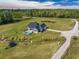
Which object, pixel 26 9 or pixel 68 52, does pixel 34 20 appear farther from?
pixel 68 52

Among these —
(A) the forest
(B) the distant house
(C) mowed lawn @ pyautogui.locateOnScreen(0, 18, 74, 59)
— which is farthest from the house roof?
(A) the forest

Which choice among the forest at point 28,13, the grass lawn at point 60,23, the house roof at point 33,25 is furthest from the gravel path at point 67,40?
the house roof at point 33,25

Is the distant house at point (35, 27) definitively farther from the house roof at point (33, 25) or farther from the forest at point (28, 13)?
the forest at point (28, 13)

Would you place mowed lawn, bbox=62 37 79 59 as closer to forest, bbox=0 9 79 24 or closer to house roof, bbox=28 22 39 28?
forest, bbox=0 9 79 24

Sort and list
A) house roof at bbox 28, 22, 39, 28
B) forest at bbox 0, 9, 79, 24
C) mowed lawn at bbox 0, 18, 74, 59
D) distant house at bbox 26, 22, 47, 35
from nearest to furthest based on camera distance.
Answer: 1. mowed lawn at bbox 0, 18, 74, 59
2. distant house at bbox 26, 22, 47, 35
3. house roof at bbox 28, 22, 39, 28
4. forest at bbox 0, 9, 79, 24

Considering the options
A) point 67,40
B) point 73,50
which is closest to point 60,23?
point 67,40

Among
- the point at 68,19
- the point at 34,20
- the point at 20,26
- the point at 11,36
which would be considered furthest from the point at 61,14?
the point at 11,36

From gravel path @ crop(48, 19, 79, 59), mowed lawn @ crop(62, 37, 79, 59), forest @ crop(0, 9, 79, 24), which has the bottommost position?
mowed lawn @ crop(62, 37, 79, 59)
